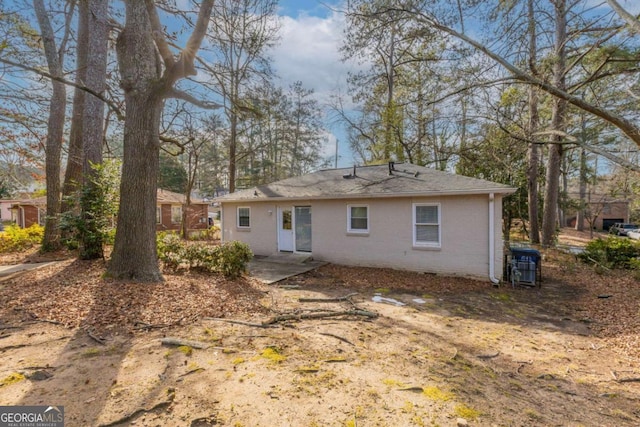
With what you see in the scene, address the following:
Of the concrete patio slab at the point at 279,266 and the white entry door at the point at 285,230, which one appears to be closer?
the concrete patio slab at the point at 279,266

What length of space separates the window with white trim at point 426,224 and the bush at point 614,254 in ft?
20.2

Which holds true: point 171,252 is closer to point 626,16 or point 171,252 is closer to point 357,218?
point 357,218

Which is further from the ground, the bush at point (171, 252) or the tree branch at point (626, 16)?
the tree branch at point (626, 16)

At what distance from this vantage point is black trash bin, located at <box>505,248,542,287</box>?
8.31 meters

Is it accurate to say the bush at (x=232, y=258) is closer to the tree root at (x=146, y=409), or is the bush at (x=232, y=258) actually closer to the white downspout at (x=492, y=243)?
the tree root at (x=146, y=409)

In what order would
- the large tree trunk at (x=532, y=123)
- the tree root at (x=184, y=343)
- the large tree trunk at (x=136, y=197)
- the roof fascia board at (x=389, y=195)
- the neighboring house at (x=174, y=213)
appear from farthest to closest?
the neighboring house at (x=174, y=213)
the roof fascia board at (x=389, y=195)
the large tree trunk at (x=532, y=123)
the large tree trunk at (x=136, y=197)
the tree root at (x=184, y=343)

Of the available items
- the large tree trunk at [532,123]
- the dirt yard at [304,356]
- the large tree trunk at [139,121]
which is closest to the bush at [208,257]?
the dirt yard at [304,356]

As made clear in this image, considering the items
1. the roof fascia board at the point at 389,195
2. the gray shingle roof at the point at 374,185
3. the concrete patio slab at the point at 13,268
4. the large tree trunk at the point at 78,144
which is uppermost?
the large tree trunk at the point at 78,144

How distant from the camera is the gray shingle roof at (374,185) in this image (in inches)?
338

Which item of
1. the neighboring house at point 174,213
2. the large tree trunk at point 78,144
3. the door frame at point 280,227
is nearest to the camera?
the large tree trunk at point 78,144

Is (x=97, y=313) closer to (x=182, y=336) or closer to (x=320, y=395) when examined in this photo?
(x=182, y=336)

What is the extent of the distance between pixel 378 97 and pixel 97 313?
62.4 feet

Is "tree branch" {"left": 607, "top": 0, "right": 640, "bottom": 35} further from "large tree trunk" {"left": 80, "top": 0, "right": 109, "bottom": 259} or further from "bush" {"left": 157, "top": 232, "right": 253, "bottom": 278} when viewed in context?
"large tree trunk" {"left": 80, "top": 0, "right": 109, "bottom": 259}

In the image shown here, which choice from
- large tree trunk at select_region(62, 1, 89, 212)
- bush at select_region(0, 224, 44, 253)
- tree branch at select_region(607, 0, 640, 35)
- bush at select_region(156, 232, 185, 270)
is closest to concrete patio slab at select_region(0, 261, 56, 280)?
large tree trunk at select_region(62, 1, 89, 212)
